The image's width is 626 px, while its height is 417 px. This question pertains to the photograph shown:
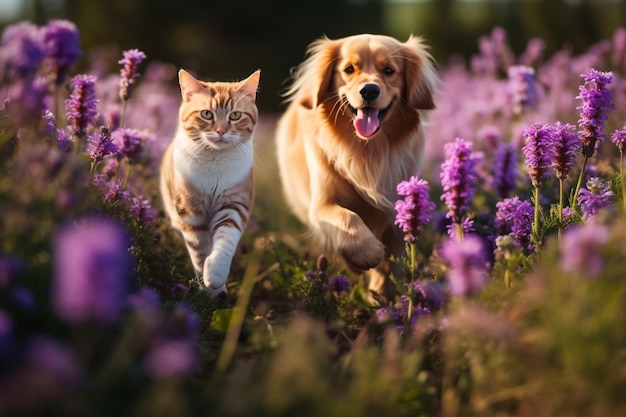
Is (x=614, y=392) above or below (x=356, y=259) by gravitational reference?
above

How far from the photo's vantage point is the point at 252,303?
365cm

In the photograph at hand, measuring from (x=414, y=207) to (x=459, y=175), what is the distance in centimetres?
18

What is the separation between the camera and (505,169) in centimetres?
405

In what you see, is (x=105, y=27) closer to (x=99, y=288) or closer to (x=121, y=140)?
(x=121, y=140)

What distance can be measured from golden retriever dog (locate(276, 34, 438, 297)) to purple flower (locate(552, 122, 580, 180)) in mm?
1130

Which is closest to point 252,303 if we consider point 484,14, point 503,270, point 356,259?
point 356,259

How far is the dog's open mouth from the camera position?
12.1ft

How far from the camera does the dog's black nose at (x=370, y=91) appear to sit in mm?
3588

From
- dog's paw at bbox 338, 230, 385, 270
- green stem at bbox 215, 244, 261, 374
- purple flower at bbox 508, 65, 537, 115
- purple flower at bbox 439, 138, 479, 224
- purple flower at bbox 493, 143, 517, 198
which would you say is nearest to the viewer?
green stem at bbox 215, 244, 261, 374

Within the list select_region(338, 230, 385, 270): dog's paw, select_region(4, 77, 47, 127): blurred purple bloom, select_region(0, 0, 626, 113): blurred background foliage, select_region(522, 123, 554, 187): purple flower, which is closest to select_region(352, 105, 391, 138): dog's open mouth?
select_region(338, 230, 385, 270): dog's paw

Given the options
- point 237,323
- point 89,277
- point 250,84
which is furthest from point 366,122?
point 89,277

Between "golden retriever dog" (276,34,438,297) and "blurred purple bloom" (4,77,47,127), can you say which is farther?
"golden retriever dog" (276,34,438,297)

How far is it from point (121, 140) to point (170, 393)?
2.27 metres

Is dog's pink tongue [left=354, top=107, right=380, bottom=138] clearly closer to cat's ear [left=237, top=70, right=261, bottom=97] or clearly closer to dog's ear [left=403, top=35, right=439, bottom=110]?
dog's ear [left=403, top=35, right=439, bottom=110]
